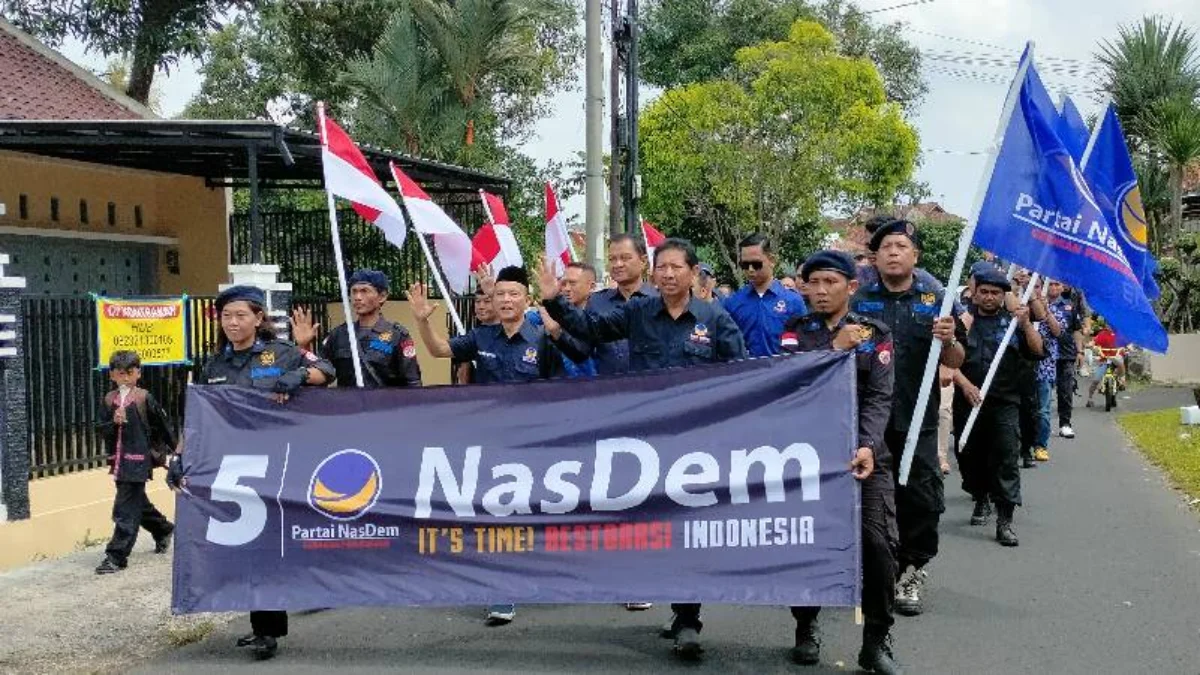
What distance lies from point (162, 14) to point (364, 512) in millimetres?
16722

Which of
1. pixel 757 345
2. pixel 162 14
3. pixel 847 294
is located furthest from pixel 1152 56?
pixel 847 294

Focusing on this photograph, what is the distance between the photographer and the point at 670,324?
5926mm

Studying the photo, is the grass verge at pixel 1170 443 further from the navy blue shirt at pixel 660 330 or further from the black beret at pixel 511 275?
the black beret at pixel 511 275

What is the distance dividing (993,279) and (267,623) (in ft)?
17.2

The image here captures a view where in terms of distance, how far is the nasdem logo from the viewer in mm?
5754

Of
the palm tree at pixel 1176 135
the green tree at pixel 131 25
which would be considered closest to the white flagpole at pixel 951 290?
the green tree at pixel 131 25

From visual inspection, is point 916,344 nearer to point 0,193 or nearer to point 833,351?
point 833,351

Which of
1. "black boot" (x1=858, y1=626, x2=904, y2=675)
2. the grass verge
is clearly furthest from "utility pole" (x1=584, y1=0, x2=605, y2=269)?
"black boot" (x1=858, y1=626, x2=904, y2=675)

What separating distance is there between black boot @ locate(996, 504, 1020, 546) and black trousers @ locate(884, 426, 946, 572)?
2.23 m

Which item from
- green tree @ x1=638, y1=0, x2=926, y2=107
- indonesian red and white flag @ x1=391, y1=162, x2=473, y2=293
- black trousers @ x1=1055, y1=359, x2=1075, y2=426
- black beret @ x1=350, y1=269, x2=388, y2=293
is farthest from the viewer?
green tree @ x1=638, y1=0, x2=926, y2=107

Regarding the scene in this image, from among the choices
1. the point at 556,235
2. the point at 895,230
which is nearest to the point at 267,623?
the point at 895,230

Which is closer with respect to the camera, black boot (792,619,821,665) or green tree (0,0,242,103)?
black boot (792,619,821,665)

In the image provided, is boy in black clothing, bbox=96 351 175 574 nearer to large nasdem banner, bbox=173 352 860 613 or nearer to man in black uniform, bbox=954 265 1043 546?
large nasdem banner, bbox=173 352 860 613

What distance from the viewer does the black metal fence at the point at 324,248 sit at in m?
15.6
